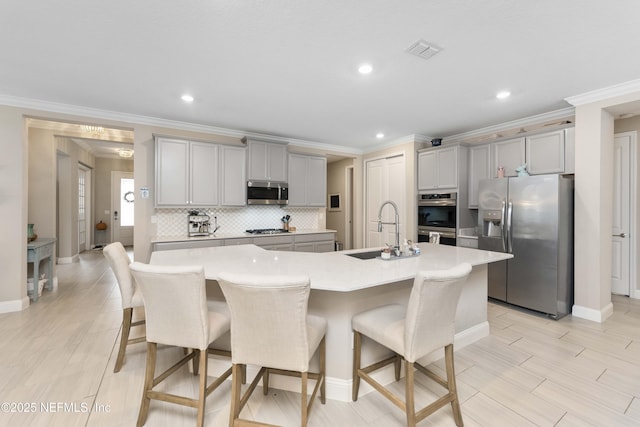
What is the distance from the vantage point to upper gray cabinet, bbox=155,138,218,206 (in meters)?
4.08

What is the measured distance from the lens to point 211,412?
1805 mm

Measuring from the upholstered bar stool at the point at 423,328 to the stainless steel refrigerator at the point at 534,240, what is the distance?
2.46 m

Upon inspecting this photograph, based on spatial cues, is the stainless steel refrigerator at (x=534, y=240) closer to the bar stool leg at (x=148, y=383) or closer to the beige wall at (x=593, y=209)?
the beige wall at (x=593, y=209)

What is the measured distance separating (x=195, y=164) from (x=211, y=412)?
3381 millimetres

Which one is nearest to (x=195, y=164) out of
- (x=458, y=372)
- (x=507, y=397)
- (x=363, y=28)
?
(x=363, y=28)

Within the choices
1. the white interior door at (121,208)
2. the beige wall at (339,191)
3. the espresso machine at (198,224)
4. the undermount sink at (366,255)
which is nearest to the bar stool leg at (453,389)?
the undermount sink at (366,255)

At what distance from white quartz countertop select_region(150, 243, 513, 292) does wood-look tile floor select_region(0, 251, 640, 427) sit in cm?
85

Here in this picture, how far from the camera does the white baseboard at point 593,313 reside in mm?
3207

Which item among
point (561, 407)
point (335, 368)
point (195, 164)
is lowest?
point (561, 407)

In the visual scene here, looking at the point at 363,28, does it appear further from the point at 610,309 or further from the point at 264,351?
the point at 610,309

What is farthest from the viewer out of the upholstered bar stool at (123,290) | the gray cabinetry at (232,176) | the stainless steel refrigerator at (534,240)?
the gray cabinetry at (232,176)

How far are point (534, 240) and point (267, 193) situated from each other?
376 centimetres

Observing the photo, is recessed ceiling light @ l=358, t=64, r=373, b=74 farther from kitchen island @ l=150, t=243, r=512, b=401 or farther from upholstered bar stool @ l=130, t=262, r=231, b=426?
upholstered bar stool @ l=130, t=262, r=231, b=426

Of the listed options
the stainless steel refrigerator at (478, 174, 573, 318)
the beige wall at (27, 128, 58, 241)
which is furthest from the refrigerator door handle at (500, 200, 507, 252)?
the beige wall at (27, 128, 58, 241)
